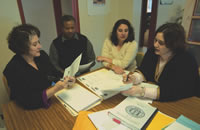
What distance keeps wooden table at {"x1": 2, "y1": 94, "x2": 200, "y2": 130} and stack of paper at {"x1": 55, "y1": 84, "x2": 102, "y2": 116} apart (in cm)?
4

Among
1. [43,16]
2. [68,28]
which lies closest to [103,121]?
[68,28]

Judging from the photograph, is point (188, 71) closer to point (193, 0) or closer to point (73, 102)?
point (73, 102)

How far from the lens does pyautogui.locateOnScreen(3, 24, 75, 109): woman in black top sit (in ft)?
3.03

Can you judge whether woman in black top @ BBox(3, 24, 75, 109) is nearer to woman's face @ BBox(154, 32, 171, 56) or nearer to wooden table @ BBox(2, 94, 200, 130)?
wooden table @ BBox(2, 94, 200, 130)

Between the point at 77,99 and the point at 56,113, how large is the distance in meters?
0.18

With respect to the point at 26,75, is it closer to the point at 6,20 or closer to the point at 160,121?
the point at 160,121

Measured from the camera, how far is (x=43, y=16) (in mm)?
3000

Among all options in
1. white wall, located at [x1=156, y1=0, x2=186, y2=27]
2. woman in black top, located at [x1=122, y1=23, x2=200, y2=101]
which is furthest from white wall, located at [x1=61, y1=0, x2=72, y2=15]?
woman in black top, located at [x1=122, y1=23, x2=200, y2=101]

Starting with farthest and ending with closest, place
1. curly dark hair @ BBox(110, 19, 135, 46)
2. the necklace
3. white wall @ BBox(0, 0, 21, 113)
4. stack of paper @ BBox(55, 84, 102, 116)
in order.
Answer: curly dark hair @ BBox(110, 19, 135, 46)
white wall @ BBox(0, 0, 21, 113)
the necklace
stack of paper @ BBox(55, 84, 102, 116)

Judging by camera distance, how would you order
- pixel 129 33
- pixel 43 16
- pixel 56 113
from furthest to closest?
pixel 43 16 → pixel 129 33 → pixel 56 113

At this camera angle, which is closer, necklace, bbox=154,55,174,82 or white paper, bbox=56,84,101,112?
white paper, bbox=56,84,101,112

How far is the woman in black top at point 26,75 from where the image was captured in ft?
3.03

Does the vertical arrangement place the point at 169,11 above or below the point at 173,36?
above

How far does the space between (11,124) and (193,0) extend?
7.55 ft
